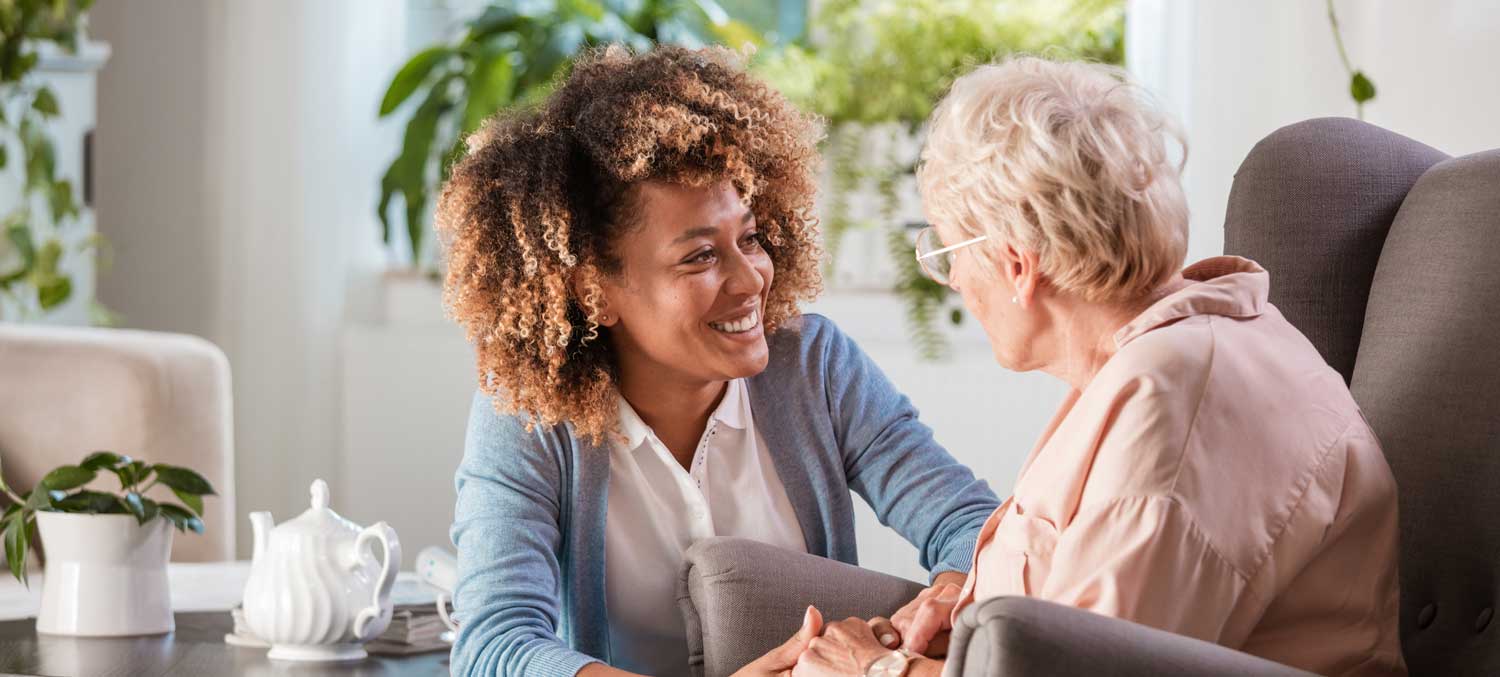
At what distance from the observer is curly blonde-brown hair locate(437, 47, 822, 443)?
64.3 inches

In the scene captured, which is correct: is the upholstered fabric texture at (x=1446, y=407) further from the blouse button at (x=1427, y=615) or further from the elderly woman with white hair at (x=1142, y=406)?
the elderly woman with white hair at (x=1142, y=406)

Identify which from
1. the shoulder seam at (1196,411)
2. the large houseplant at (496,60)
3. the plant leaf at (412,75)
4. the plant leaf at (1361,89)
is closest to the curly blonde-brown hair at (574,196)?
the shoulder seam at (1196,411)

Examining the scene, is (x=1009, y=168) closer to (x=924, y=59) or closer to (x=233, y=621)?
(x=233, y=621)

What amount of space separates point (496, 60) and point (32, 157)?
922 millimetres

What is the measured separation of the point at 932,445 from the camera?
1794 mm

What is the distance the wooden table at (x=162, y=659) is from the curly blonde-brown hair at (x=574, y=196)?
293 millimetres

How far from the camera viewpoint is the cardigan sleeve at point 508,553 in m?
1.48

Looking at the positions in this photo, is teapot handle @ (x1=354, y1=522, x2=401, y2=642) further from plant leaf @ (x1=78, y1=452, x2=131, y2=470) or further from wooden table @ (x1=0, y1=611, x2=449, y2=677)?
plant leaf @ (x1=78, y1=452, x2=131, y2=470)

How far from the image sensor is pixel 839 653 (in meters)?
1.42

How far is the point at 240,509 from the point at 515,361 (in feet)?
7.11

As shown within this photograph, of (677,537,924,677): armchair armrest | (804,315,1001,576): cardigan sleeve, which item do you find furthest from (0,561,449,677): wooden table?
(804,315,1001,576): cardigan sleeve

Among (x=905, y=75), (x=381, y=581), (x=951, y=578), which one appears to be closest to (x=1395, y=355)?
(x=951, y=578)

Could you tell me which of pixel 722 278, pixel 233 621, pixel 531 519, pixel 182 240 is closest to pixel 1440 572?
pixel 722 278

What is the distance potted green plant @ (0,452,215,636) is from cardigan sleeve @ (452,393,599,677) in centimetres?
37
